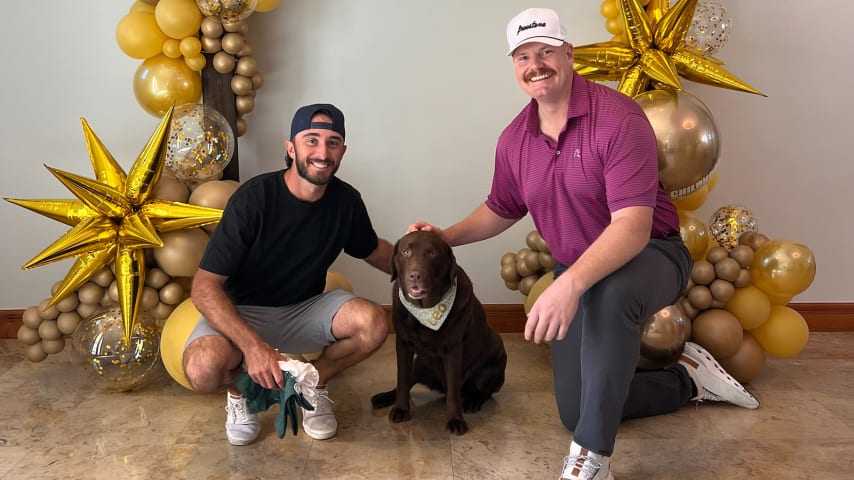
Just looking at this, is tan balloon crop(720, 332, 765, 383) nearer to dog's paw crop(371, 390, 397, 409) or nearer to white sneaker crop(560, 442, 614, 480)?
white sneaker crop(560, 442, 614, 480)

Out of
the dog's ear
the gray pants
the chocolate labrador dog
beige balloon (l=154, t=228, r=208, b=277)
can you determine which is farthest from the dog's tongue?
beige balloon (l=154, t=228, r=208, b=277)

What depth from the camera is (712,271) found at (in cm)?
296

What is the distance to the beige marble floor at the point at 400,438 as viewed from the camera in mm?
2359

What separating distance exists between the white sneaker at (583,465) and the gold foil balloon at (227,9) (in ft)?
6.57

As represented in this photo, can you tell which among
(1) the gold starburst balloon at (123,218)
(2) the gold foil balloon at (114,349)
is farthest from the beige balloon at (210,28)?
(2) the gold foil balloon at (114,349)

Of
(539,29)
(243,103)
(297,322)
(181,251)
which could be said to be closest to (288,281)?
(297,322)

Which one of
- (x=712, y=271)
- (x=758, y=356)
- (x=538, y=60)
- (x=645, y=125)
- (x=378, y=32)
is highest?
(x=378, y=32)

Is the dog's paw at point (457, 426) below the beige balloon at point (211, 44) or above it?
below

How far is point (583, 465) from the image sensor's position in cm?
213

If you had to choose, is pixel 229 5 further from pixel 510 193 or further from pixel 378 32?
pixel 510 193

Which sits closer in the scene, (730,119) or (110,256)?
(110,256)

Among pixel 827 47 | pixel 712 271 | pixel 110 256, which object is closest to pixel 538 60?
pixel 712 271

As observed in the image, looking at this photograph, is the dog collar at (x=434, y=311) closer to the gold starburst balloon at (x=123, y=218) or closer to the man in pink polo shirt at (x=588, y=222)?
the man in pink polo shirt at (x=588, y=222)

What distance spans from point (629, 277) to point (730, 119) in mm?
1905
